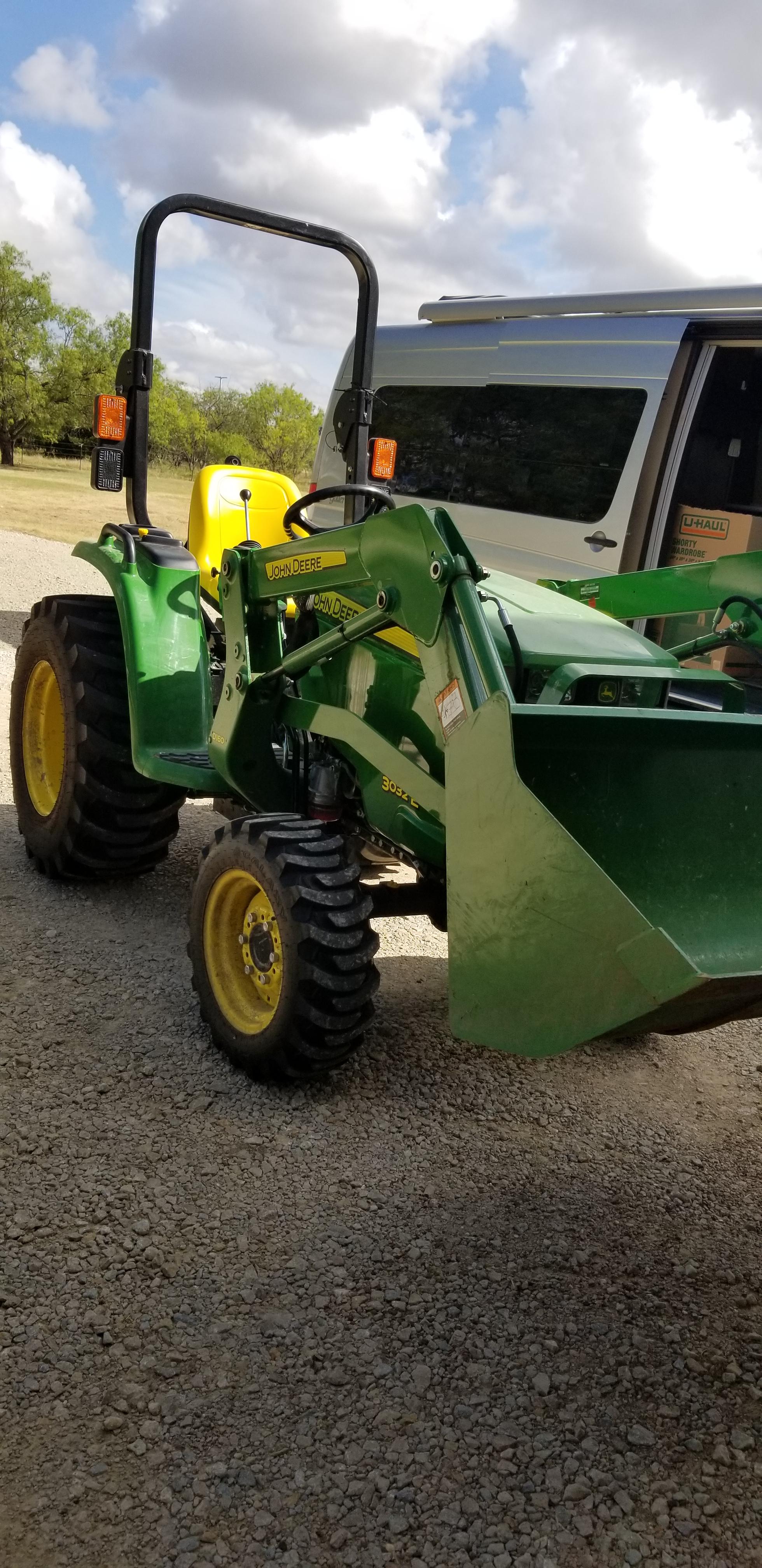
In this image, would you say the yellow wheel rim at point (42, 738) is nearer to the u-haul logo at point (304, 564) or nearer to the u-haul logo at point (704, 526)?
the u-haul logo at point (304, 564)

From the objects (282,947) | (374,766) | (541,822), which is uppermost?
(541,822)

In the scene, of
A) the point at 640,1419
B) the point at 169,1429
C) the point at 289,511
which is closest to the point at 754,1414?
the point at 640,1419

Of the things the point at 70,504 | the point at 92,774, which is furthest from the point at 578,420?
the point at 70,504

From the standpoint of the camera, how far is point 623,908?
2.14m

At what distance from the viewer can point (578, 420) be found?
20.6 ft

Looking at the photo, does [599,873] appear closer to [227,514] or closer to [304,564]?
[304,564]

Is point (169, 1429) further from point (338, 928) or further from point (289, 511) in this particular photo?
point (289, 511)

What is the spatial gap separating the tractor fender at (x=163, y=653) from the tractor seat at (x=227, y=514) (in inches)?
32.8

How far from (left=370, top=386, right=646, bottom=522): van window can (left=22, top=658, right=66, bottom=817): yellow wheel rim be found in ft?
7.11

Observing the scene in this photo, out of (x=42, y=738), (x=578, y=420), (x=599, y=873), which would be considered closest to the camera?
(x=599, y=873)

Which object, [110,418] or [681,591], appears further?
[110,418]

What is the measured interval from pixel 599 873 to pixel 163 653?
237cm

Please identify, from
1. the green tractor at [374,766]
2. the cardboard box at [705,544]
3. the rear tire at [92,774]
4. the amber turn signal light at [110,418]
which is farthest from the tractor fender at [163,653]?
the cardboard box at [705,544]

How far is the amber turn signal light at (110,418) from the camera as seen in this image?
4.12m
